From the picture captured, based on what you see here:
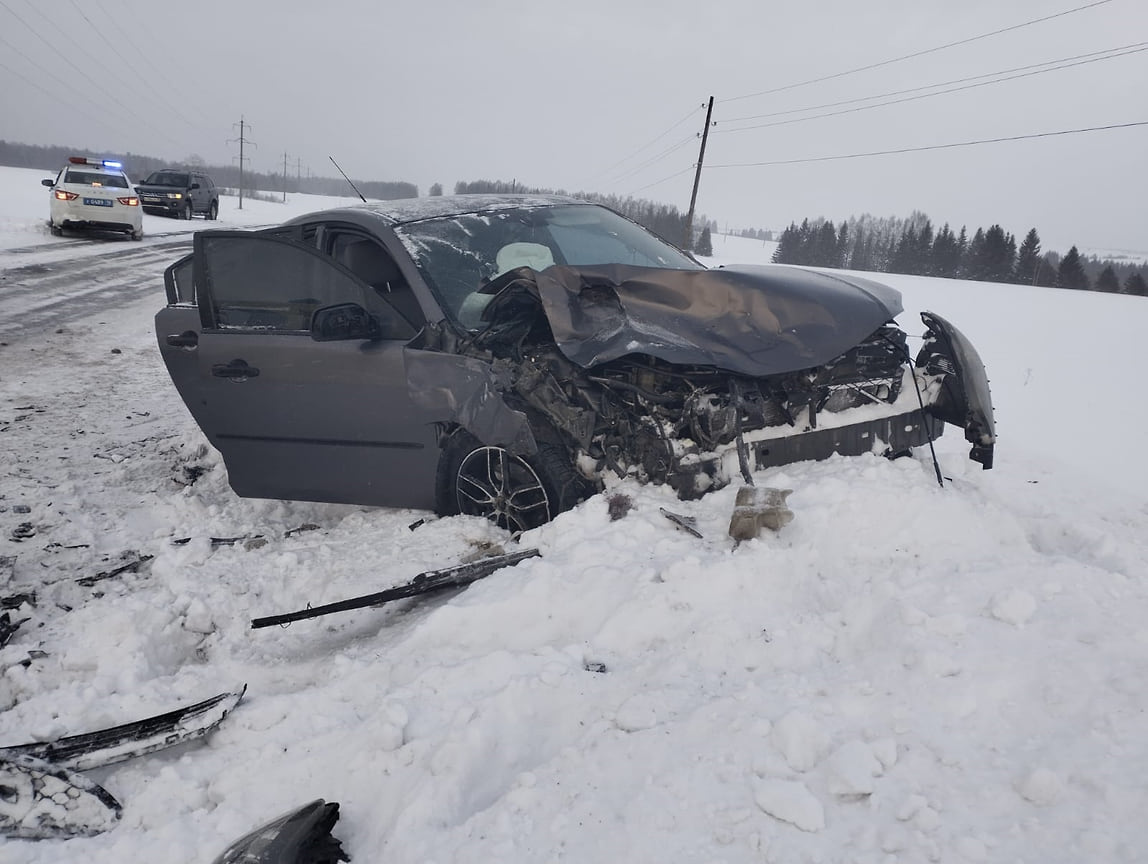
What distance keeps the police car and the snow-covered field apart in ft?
57.2

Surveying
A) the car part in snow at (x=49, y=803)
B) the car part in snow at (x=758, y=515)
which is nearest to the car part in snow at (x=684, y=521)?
the car part in snow at (x=758, y=515)

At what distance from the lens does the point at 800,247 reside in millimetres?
72250

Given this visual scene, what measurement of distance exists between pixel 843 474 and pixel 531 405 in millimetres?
1414

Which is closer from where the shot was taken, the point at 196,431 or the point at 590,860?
the point at 590,860

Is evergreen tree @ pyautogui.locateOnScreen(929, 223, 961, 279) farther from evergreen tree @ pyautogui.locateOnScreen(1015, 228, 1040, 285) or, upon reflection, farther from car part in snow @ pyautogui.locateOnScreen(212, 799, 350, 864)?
car part in snow @ pyautogui.locateOnScreen(212, 799, 350, 864)

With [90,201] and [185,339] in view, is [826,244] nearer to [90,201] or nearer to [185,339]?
[90,201]

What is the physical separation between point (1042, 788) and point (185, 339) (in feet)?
13.8

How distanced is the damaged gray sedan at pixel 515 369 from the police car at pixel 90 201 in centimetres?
1744

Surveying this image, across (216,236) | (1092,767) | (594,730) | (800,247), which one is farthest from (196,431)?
(800,247)

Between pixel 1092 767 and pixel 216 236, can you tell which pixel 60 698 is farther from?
pixel 1092 767

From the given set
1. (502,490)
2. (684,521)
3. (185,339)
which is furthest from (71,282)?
(684,521)

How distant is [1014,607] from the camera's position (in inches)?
87.6

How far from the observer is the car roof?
13.0 feet

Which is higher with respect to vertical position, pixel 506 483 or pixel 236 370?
pixel 236 370
